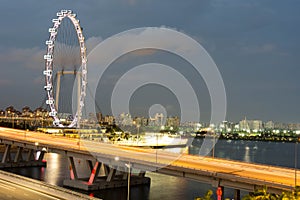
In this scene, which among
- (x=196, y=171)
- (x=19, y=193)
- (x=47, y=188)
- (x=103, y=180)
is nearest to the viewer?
(x=196, y=171)

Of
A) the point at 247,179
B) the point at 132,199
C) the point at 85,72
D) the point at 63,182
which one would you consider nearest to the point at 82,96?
the point at 85,72

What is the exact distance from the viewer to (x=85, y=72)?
241 ft

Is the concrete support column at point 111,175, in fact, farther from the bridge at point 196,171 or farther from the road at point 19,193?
the road at point 19,193

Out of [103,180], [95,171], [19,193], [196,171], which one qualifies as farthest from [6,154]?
[196,171]

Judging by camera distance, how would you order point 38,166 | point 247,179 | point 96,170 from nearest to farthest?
point 247,179
point 96,170
point 38,166

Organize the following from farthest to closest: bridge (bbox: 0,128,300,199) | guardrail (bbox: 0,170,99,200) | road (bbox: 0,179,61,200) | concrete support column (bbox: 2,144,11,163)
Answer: concrete support column (bbox: 2,144,11,163) < road (bbox: 0,179,61,200) < guardrail (bbox: 0,170,99,200) < bridge (bbox: 0,128,300,199)

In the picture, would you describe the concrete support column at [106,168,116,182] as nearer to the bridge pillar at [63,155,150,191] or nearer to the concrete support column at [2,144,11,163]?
the bridge pillar at [63,155,150,191]

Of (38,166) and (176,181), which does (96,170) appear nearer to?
(176,181)

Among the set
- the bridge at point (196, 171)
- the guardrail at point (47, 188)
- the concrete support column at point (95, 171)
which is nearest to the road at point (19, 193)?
the guardrail at point (47, 188)

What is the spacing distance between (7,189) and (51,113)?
45.3 meters

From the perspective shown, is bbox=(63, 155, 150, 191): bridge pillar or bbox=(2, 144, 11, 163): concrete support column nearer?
bbox=(63, 155, 150, 191): bridge pillar

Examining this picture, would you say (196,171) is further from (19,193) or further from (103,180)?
(103,180)

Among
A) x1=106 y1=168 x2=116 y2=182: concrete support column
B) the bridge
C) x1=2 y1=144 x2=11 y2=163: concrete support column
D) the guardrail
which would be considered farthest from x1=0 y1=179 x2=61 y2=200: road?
x1=2 y1=144 x2=11 y2=163: concrete support column

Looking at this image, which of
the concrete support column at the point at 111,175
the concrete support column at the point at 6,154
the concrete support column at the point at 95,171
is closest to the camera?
the concrete support column at the point at 95,171
